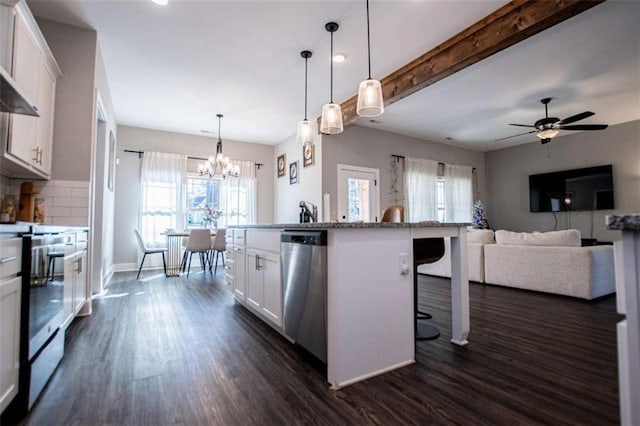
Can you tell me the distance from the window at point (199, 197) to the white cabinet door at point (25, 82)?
12.5ft

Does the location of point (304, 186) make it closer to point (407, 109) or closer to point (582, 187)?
point (407, 109)

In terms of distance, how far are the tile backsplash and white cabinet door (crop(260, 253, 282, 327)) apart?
188 cm

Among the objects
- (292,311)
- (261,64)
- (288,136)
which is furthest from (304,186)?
(292,311)

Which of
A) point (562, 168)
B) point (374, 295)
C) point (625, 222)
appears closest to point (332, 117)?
point (374, 295)

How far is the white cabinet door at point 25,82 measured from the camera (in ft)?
6.70

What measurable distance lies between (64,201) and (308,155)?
3832mm

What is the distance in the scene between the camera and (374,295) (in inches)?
68.6

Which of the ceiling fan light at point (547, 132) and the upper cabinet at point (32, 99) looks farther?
the ceiling fan light at point (547, 132)

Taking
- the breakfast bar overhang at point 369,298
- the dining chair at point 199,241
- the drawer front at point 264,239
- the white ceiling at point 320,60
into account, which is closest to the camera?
the breakfast bar overhang at point 369,298

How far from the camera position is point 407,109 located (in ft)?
16.5

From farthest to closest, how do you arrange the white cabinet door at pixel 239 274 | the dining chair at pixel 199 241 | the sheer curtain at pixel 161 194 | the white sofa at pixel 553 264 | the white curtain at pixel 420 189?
1. the white curtain at pixel 420 189
2. the sheer curtain at pixel 161 194
3. the dining chair at pixel 199 241
4. the white sofa at pixel 553 264
5. the white cabinet door at pixel 239 274

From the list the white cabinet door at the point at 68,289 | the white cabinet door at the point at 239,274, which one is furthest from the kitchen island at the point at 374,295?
the white cabinet door at the point at 68,289

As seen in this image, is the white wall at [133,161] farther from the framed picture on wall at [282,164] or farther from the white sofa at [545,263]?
the white sofa at [545,263]

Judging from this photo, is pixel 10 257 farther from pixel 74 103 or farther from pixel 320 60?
pixel 320 60
